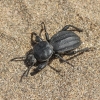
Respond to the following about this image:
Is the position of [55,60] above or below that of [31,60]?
below

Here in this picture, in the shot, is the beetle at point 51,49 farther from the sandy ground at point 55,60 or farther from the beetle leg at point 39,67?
the sandy ground at point 55,60

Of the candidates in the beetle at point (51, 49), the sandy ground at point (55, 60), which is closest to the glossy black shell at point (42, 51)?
the beetle at point (51, 49)

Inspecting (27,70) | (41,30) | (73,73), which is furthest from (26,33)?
(73,73)

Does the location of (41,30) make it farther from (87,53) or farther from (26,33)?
(87,53)

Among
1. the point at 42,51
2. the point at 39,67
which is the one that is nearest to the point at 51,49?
the point at 42,51

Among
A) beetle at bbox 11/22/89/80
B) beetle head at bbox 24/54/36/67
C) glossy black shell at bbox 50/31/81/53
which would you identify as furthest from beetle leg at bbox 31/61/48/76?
glossy black shell at bbox 50/31/81/53

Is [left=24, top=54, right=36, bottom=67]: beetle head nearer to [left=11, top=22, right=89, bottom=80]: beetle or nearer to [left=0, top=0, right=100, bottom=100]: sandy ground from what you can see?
[left=11, top=22, right=89, bottom=80]: beetle

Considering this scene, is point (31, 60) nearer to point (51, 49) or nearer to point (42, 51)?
point (42, 51)
